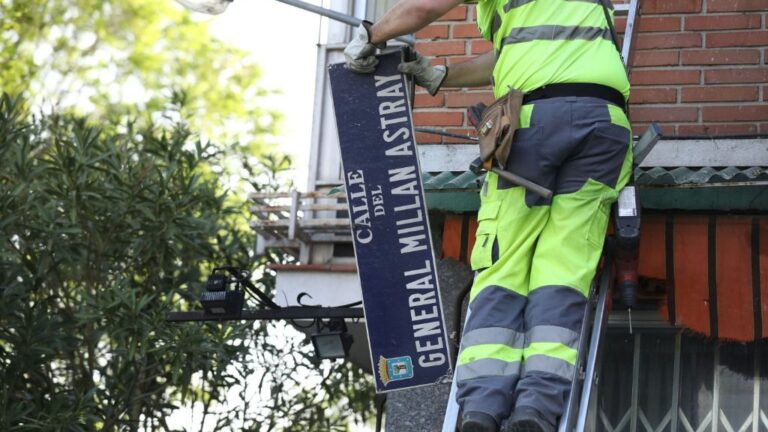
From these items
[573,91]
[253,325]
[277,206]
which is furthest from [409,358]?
[253,325]

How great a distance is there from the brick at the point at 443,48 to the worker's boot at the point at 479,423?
279 centimetres

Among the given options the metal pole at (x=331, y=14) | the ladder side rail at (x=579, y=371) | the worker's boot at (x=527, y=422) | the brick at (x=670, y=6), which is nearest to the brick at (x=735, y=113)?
the brick at (x=670, y=6)

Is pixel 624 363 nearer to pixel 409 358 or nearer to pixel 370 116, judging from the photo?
pixel 409 358

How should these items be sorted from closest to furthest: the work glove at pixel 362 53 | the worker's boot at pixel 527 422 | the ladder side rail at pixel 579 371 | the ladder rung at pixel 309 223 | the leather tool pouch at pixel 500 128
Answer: the worker's boot at pixel 527 422, the ladder side rail at pixel 579 371, the leather tool pouch at pixel 500 128, the work glove at pixel 362 53, the ladder rung at pixel 309 223

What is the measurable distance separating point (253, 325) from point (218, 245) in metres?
0.68

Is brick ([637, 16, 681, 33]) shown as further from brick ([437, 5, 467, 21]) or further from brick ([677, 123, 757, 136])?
brick ([437, 5, 467, 21])

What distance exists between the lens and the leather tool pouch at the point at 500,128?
6137 millimetres

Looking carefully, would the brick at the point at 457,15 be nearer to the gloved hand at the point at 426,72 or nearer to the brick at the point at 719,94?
the gloved hand at the point at 426,72

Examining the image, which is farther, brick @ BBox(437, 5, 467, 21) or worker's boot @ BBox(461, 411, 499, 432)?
brick @ BBox(437, 5, 467, 21)

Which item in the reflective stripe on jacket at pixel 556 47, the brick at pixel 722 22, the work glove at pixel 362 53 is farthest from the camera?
the brick at pixel 722 22

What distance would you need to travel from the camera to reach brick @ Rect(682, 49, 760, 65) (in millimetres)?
7527

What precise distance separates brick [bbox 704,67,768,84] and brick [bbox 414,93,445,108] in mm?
1348

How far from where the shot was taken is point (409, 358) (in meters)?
7.02

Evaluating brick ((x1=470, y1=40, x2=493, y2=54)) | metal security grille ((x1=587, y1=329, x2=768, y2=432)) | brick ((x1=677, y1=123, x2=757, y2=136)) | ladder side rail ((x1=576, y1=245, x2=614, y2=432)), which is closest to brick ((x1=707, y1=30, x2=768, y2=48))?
brick ((x1=677, y1=123, x2=757, y2=136))
